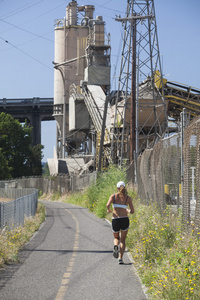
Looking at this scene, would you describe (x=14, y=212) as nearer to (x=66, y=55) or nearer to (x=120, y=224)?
(x=120, y=224)

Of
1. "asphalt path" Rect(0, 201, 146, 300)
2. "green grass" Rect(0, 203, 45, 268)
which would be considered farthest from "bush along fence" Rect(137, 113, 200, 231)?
"green grass" Rect(0, 203, 45, 268)

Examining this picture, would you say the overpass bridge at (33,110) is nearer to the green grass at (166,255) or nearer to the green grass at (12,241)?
the green grass at (12,241)

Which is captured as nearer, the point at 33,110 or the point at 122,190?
the point at 122,190

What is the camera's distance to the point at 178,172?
1191cm

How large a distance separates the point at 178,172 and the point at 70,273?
333 cm

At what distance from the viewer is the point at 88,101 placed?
64625 mm

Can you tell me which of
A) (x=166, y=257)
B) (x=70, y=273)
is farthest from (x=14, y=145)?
(x=166, y=257)

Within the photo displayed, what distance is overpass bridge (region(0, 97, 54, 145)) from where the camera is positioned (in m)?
96.9

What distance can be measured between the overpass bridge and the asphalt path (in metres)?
81.6

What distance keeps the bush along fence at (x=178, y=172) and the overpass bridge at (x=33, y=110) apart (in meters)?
79.8

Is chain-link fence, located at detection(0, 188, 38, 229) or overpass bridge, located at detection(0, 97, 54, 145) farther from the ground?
overpass bridge, located at detection(0, 97, 54, 145)

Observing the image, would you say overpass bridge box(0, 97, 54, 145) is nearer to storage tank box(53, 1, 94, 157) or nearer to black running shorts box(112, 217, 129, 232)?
storage tank box(53, 1, 94, 157)

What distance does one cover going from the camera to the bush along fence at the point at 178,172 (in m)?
9.60

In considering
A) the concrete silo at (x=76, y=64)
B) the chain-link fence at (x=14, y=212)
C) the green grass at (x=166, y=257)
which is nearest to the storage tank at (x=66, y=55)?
the concrete silo at (x=76, y=64)
